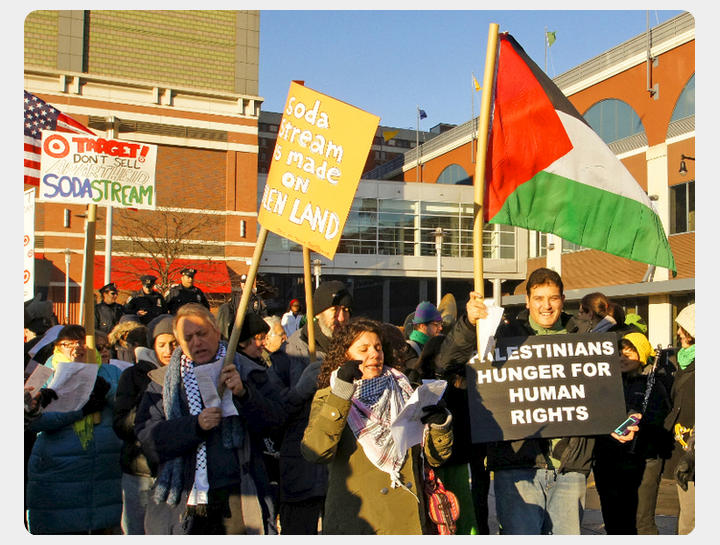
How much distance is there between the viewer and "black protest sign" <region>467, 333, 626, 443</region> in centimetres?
430

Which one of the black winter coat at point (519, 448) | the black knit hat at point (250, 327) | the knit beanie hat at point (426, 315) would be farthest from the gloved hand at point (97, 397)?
the knit beanie hat at point (426, 315)

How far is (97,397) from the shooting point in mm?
4938

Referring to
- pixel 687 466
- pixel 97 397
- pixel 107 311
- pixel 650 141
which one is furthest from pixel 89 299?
pixel 650 141

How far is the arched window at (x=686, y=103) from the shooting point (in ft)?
94.3

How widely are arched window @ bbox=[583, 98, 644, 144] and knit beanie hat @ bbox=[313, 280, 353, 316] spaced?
2797cm

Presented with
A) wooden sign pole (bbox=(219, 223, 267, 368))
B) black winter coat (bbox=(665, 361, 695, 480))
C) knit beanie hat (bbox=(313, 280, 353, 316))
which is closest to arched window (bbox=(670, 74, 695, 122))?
black winter coat (bbox=(665, 361, 695, 480))

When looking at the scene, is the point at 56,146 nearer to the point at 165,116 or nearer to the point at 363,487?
the point at 363,487

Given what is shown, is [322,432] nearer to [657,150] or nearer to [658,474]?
[658,474]

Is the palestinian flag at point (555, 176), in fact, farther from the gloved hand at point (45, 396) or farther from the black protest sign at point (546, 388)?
the gloved hand at point (45, 396)

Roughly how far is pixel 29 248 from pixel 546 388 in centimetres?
552

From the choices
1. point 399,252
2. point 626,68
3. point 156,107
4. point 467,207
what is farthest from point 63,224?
point 626,68

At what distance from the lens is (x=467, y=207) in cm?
4219

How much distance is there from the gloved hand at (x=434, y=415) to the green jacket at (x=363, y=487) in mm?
26

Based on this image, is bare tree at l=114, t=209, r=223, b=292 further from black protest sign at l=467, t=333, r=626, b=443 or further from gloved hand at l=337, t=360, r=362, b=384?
gloved hand at l=337, t=360, r=362, b=384
